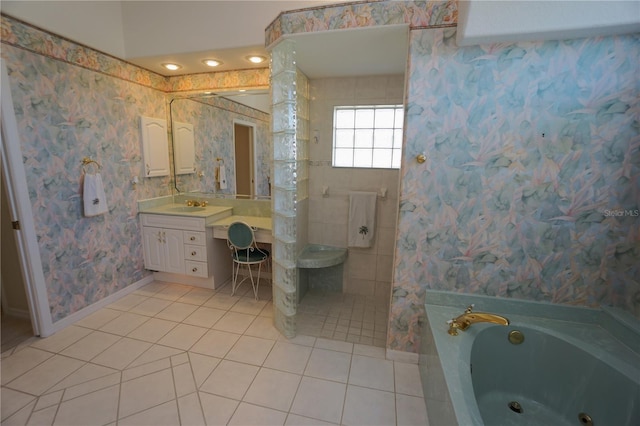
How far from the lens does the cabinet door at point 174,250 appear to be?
10.4 ft

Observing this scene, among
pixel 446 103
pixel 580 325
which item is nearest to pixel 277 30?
pixel 446 103

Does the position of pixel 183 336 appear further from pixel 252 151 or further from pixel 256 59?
pixel 256 59

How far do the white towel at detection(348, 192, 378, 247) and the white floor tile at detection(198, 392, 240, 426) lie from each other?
1811 mm

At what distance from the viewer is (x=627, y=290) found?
5.86ft

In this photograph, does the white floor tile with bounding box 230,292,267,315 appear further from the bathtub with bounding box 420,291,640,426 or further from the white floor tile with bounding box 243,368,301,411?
the bathtub with bounding box 420,291,640,426

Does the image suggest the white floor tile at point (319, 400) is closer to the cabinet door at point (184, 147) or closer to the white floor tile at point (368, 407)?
the white floor tile at point (368, 407)

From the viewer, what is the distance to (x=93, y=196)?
263cm

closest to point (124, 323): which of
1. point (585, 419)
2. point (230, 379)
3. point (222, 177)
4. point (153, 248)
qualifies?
point (153, 248)

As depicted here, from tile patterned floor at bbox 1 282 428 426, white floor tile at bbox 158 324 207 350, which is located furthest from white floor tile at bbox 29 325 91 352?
white floor tile at bbox 158 324 207 350

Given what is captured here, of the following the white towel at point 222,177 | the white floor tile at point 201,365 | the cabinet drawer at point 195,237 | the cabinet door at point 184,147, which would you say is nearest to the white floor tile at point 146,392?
the white floor tile at point 201,365

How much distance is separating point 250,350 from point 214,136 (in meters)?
2.39

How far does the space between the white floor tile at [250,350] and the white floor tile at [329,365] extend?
37 centimetres

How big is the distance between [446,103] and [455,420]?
5.66 ft

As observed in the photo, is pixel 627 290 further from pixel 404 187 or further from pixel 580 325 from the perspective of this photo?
pixel 404 187
